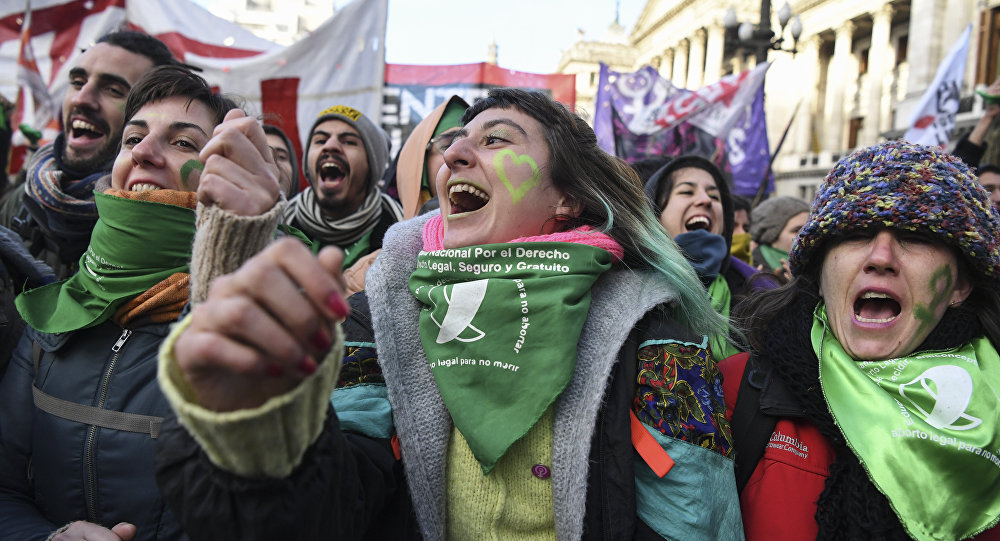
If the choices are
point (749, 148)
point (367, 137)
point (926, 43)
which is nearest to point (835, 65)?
point (926, 43)

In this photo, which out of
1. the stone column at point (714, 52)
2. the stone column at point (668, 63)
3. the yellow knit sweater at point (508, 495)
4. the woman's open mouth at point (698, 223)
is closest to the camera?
the yellow knit sweater at point (508, 495)

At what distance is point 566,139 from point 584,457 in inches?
38.0

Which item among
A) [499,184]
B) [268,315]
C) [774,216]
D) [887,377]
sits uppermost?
[774,216]

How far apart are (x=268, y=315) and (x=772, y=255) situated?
493 centimetres

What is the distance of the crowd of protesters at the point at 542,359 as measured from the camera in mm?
1433

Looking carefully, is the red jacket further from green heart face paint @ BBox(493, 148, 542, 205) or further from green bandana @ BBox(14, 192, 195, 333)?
green bandana @ BBox(14, 192, 195, 333)

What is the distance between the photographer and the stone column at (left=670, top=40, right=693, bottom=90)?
41.5 meters

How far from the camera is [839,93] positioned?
3116 cm

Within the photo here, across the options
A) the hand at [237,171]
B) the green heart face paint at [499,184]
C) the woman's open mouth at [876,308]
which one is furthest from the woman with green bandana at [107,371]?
the woman's open mouth at [876,308]

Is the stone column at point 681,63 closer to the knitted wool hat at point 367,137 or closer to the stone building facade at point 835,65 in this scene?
the stone building facade at point 835,65

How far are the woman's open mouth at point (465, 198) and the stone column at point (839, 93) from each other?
110ft

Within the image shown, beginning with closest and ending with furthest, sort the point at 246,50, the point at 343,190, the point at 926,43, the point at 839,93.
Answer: the point at 343,190
the point at 246,50
the point at 926,43
the point at 839,93

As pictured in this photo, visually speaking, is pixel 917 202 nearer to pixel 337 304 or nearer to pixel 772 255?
pixel 337 304

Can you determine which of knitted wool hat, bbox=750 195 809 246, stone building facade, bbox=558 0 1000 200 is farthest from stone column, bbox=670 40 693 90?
knitted wool hat, bbox=750 195 809 246
